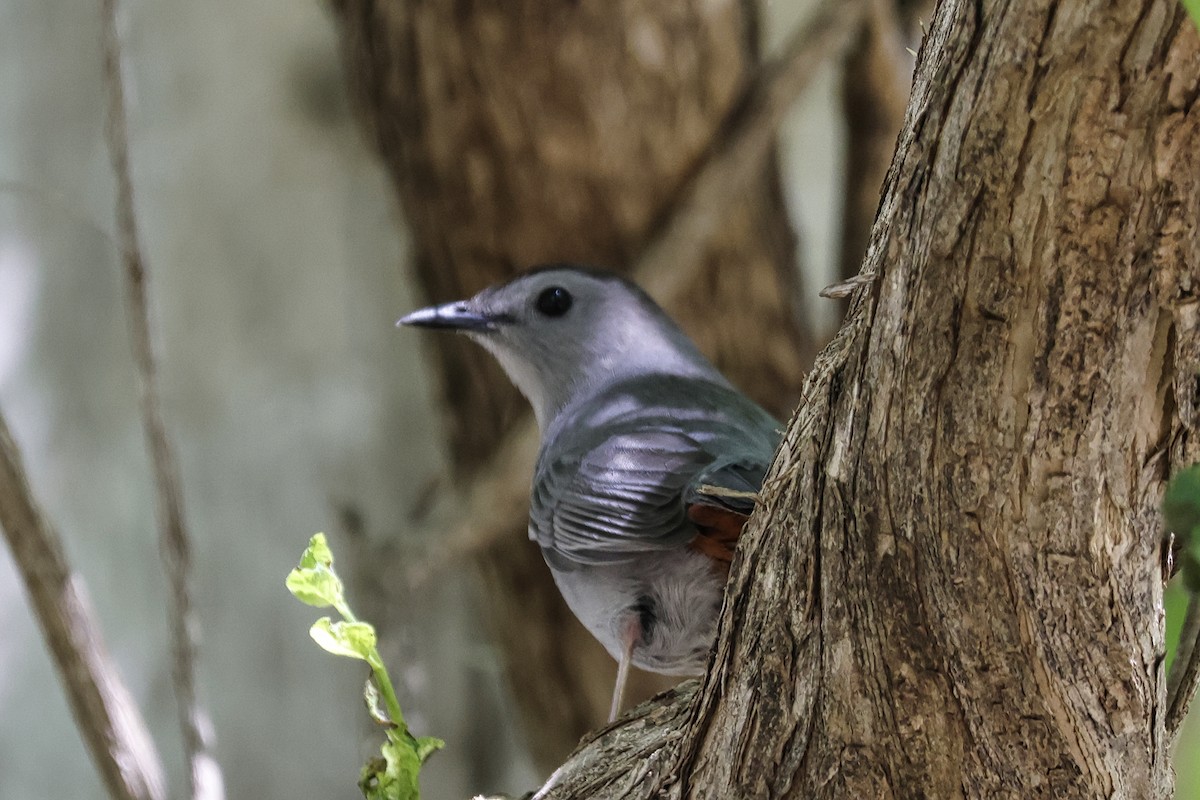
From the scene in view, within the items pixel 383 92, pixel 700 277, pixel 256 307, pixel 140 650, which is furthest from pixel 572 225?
pixel 140 650

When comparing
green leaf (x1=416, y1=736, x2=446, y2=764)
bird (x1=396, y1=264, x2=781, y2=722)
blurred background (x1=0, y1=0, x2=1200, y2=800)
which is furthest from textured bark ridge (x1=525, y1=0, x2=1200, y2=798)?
blurred background (x1=0, y1=0, x2=1200, y2=800)

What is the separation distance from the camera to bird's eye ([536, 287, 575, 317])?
1.57 meters

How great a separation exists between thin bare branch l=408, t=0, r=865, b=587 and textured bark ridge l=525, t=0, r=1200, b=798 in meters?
1.31

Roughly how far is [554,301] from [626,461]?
47 cm

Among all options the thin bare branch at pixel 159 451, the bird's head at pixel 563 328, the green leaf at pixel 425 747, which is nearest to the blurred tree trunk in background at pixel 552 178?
the bird's head at pixel 563 328

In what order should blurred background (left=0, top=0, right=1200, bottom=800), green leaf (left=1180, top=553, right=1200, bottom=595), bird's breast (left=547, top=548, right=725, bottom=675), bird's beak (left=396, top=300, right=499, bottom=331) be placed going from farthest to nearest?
blurred background (left=0, top=0, right=1200, bottom=800) < bird's beak (left=396, top=300, right=499, bottom=331) < bird's breast (left=547, top=548, right=725, bottom=675) < green leaf (left=1180, top=553, right=1200, bottom=595)

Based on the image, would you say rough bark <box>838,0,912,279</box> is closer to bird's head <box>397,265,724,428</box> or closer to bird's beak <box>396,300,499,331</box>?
bird's head <box>397,265,724,428</box>

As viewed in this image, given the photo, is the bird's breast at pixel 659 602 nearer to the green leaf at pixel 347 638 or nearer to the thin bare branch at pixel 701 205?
the green leaf at pixel 347 638

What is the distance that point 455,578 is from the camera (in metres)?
3.23

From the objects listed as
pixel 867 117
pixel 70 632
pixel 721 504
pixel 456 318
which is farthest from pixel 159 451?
A: pixel 867 117

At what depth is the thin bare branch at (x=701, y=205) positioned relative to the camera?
201 centimetres

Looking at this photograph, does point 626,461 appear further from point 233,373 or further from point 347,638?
point 233,373

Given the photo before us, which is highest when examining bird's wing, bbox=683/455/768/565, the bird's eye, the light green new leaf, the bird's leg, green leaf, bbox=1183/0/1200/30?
green leaf, bbox=1183/0/1200/30

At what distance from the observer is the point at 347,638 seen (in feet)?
3.06
